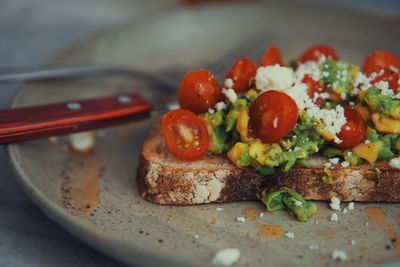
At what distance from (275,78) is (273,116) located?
0.21m

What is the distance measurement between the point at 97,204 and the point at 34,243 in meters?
0.28

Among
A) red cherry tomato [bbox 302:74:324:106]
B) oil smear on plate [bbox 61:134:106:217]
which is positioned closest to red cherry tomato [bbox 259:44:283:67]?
red cherry tomato [bbox 302:74:324:106]

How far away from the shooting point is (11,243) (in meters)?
2.07

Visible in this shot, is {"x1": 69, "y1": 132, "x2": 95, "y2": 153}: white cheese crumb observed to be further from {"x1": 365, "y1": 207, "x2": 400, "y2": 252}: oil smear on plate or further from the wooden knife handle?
{"x1": 365, "y1": 207, "x2": 400, "y2": 252}: oil smear on plate

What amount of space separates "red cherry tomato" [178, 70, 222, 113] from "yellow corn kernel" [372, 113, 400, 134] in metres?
0.63

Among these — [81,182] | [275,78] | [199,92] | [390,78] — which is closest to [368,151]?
[390,78]

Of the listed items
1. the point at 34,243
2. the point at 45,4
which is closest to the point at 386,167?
the point at 34,243

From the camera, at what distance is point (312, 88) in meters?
2.30

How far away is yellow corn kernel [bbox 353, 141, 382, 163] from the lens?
215cm

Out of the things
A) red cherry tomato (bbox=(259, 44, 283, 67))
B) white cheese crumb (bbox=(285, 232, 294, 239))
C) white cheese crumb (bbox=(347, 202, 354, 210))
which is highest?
red cherry tomato (bbox=(259, 44, 283, 67))

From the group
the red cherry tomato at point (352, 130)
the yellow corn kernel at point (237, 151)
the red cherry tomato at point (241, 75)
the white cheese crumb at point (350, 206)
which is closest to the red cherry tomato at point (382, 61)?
the red cherry tomato at point (352, 130)

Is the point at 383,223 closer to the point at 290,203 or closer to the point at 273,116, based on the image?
the point at 290,203

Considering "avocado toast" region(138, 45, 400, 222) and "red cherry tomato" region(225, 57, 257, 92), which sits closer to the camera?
"avocado toast" region(138, 45, 400, 222)

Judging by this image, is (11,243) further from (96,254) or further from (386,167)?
(386,167)
